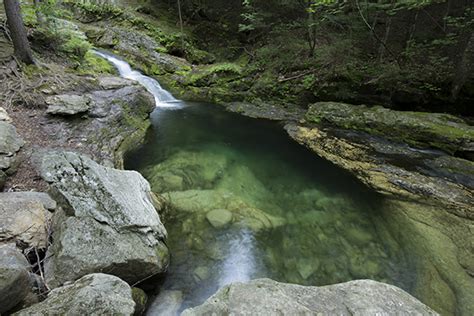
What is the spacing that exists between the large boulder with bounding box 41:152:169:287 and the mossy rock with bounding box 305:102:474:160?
7837 millimetres

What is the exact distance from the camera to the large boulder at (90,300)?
92.0 inches

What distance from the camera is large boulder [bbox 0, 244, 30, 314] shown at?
229cm

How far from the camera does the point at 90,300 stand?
7.94 feet

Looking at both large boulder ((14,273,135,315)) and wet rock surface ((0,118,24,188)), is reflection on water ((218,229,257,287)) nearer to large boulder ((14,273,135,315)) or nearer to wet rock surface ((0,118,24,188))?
large boulder ((14,273,135,315))

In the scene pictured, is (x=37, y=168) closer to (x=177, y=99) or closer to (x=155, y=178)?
(x=155, y=178)

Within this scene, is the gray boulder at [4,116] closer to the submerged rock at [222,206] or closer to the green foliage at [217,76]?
the submerged rock at [222,206]

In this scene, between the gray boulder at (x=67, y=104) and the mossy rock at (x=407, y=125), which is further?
the mossy rock at (x=407, y=125)

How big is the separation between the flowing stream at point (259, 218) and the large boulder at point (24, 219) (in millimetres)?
1848

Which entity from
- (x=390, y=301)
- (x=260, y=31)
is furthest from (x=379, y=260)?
(x=260, y=31)

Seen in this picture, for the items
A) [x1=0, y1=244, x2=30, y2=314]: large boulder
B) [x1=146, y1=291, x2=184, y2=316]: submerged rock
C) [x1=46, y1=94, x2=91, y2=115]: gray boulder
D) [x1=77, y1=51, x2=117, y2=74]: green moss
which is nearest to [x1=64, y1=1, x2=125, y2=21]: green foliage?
[x1=77, y1=51, x2=117, y2=74]: green moss

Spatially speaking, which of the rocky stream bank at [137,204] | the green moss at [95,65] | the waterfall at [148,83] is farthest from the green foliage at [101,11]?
the rocky stream bank at [137,204]

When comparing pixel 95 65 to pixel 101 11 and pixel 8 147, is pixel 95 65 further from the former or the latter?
pixel 101 11

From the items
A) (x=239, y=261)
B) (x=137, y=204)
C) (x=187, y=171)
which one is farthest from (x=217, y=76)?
(x=239, y=261)

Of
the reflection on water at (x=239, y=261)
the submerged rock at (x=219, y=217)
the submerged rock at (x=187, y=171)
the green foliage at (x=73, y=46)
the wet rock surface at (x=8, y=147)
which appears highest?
the green foliage at (x=73, y=46)
